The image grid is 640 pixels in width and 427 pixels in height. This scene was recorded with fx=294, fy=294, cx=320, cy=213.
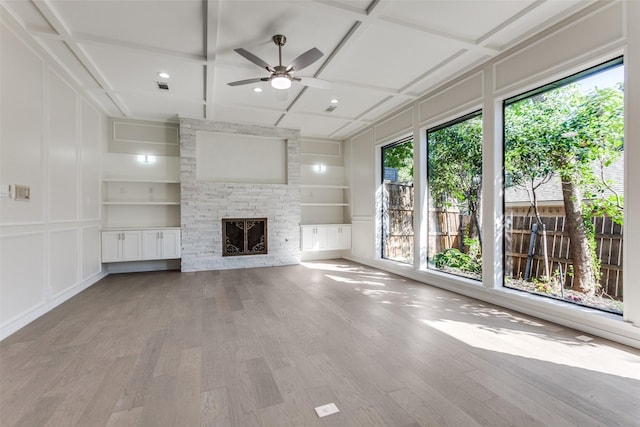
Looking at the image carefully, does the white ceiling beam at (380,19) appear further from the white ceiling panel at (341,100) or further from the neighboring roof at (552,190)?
the neighboring roof at (552,190)

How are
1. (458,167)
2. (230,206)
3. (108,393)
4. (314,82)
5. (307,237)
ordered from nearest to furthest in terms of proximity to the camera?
(108,393) → (314,82) → (458,167) → (230,206) → (307,237)

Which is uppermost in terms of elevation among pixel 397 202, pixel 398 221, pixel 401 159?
pixel 401 159

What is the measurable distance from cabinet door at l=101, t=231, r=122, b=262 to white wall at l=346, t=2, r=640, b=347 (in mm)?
5035

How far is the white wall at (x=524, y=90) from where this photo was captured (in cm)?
251

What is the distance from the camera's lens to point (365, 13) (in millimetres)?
2809

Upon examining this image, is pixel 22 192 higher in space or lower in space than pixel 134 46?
lower

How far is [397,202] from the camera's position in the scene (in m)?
5.87

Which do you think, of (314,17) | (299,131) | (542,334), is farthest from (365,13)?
(299,131)

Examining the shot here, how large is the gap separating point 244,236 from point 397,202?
3.28 metres

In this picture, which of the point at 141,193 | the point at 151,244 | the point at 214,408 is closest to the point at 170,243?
the point at 151,244

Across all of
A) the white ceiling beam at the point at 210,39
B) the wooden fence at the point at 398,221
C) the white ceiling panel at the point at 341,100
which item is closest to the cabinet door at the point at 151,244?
the white ceiling beam at the point at 210,39

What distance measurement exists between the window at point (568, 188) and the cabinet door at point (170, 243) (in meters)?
5.56

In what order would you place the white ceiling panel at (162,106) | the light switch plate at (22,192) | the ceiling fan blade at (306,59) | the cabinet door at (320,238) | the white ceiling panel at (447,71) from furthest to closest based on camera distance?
the cabinet door at (320,238) < the white ceiling panel at (162,106) < the white ceiling panel at (447,71) < the ceiling fan blade at (306,59) < the light switch plate at (22,192)

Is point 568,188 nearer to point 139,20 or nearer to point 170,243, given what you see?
point 139,20
